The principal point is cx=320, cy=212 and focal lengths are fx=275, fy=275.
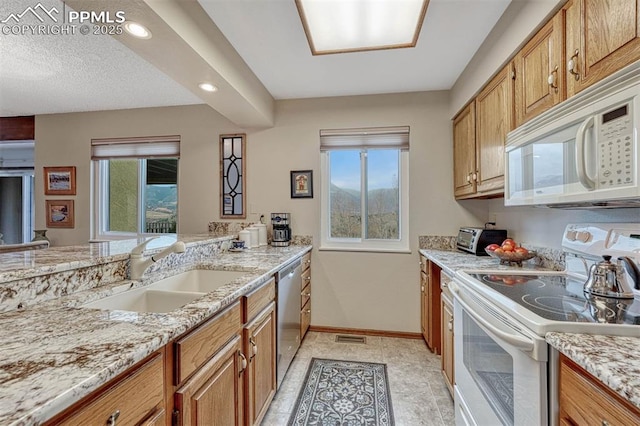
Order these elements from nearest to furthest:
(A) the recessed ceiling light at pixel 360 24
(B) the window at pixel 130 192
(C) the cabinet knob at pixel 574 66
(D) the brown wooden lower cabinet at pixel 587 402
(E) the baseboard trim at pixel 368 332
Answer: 1. (D) the brown wooden lower cabinet at pixel 587 402
2. (C) the cabinet knob at pixel 574 66
3. (A) the recessed ceiling light at pixel 360 24
4. (E) the baseboard trim at pixel 368 332
5. (B) the window at pixel 130 192

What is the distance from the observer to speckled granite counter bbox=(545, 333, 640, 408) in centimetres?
58

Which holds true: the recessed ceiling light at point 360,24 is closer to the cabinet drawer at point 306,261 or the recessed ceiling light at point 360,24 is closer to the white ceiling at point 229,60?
the white ceiling at point 229,60

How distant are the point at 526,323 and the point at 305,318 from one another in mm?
2130

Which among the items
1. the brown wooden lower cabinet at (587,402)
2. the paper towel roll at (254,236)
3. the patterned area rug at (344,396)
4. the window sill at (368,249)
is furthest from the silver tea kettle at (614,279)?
the paper towel roll at (254,236)

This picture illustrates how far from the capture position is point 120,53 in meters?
2.19

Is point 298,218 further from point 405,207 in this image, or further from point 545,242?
point 545,242

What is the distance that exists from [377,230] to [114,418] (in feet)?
8.65

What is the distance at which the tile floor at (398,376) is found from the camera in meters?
1.72

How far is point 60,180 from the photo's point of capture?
3.45 meters

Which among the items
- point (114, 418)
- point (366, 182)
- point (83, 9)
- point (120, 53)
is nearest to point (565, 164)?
point (114, 418)

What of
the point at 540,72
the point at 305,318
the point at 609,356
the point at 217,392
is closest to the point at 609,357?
the point at 609,356

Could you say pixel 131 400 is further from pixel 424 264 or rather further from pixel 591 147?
pixel 424 264

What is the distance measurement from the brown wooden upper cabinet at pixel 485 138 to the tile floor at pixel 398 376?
1459 mm

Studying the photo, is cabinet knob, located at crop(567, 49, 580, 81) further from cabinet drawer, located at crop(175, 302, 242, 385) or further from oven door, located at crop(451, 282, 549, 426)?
cabinet drawer, located at crop(175, 302, 242, 385)
